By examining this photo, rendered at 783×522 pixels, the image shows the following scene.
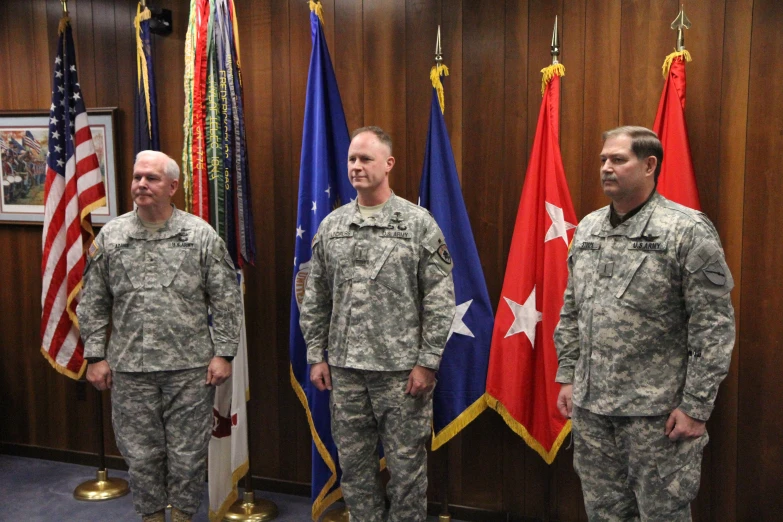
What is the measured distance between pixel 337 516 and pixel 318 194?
1409mm

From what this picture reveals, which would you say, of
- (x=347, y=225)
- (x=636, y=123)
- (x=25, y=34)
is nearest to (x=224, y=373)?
(x=347, y=225)

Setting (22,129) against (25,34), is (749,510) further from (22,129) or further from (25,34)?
(25,34)

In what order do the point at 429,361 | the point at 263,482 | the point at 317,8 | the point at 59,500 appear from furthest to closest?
the point at 263,482 → the point at 59,500 → the point at 317,8 → the point at 429,361

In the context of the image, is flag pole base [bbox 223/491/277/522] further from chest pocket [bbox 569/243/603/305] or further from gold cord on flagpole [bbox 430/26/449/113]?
gold cord on flagpole [bbox 430/26/449/113]

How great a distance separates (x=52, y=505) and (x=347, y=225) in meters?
2.06

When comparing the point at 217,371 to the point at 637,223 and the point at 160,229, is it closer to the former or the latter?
the point at 160,229

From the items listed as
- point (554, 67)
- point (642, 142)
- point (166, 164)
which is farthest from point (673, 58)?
point (166, 164)

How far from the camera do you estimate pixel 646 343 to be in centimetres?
195

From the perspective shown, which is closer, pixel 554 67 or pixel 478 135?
pixel 554 67

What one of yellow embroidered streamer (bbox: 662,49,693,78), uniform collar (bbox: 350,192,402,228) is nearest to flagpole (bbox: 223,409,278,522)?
uniform collar (bbox: 350,192,402,228)

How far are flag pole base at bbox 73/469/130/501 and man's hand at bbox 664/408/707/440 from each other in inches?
103

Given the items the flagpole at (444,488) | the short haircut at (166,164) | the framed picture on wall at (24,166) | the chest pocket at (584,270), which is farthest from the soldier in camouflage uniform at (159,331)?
the chest pocket at (584,270)

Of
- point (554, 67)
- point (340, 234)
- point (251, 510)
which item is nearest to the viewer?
point (340, 234)

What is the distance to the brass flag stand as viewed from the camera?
3357mm
